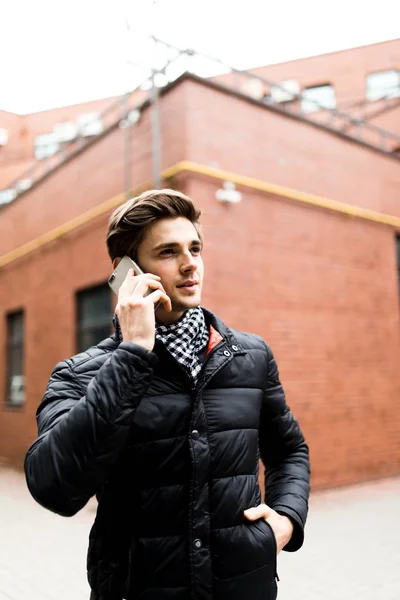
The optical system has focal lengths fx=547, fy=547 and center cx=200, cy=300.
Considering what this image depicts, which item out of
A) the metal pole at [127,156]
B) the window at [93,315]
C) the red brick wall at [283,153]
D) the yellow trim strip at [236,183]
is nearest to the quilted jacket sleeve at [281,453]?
the yellow trim strip at [236,183]

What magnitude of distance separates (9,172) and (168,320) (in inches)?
1039

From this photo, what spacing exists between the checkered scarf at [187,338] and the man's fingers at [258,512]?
0.41 m

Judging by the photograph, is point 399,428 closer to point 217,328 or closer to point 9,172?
point 217,328

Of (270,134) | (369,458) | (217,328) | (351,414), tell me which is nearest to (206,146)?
(270,134)

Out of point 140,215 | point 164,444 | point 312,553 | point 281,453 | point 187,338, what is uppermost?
point 140,215

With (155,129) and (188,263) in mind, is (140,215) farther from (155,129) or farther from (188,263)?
(155,129)

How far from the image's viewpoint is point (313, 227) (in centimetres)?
834

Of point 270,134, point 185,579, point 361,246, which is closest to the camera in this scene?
point 185,579

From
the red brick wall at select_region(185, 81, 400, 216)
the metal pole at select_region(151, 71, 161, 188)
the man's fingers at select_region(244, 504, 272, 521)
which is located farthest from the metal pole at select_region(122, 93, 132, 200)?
the man's fingers at select_region(244, 504, 272, 521)

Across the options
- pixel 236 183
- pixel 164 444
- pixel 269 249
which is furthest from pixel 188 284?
Result: pixel 269 249

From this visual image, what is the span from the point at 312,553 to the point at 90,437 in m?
4.66

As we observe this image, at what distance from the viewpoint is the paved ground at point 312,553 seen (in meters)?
4.48

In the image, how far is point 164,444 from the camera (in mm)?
1521

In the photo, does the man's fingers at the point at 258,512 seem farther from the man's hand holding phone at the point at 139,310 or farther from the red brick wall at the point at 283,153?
the red brick wall at the point at 283,153
